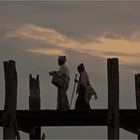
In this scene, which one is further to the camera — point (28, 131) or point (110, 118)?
point (28, 131)

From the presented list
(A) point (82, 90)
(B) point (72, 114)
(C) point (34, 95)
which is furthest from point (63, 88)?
(B) point (72, 114)

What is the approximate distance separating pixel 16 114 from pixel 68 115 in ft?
4.04

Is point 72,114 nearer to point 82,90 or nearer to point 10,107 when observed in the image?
point 82,90

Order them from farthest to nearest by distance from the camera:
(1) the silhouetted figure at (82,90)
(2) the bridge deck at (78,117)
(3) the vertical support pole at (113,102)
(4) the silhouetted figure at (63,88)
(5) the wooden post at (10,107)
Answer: (1) the silhouetted figure at (82,90), (4) the silhouetted figure at (63,88), (2) the bridge deck at (78,117), (5) the wooden post at (10,107), (3) the vertical support pole at (113,102)

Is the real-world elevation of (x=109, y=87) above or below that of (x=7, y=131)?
above

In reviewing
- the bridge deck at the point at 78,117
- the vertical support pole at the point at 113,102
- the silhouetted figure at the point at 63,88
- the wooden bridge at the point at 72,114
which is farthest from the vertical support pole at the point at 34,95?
the vertical support pole at the point at 113,102

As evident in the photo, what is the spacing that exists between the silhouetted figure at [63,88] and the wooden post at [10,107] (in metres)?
1.32

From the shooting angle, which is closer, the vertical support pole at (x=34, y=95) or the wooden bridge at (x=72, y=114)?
the wooden bridge at (x=72, y=114)

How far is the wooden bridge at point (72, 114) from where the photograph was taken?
55.0ft

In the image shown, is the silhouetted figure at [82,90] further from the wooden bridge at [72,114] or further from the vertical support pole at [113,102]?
the vertical support pole at [113,102]

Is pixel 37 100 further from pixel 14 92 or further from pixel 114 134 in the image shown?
pixel 114 134

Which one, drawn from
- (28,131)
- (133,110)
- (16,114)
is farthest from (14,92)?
(133,110)

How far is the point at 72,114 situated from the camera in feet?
55.8

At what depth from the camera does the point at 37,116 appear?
17.2 meters
